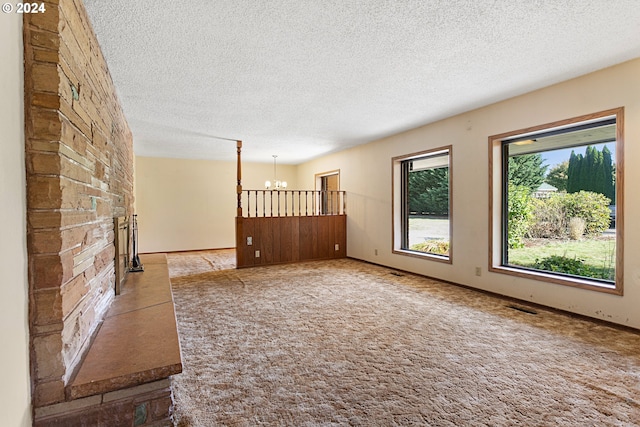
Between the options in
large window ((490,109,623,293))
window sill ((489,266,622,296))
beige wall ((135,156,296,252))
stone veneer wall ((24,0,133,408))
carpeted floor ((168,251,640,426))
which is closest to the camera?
stone veneer wall ((24,0,133,408))

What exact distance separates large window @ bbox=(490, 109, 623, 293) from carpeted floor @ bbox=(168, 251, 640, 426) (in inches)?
23.4

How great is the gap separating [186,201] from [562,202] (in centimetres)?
772

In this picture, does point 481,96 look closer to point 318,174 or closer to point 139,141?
point 318,174

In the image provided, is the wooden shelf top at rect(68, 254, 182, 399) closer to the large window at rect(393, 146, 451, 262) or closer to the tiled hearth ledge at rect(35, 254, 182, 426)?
the tiled hearth ledge at rect(35, 254, 182, 426)

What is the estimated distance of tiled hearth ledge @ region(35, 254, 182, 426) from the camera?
130 centimetres

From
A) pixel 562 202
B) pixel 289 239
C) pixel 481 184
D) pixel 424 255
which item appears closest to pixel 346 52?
pixel 481 184

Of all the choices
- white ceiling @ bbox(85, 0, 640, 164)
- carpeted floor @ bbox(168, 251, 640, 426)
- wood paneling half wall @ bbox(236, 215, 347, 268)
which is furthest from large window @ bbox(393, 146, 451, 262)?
wood paneling half wall @ bbox(236, 215, 347, 268)

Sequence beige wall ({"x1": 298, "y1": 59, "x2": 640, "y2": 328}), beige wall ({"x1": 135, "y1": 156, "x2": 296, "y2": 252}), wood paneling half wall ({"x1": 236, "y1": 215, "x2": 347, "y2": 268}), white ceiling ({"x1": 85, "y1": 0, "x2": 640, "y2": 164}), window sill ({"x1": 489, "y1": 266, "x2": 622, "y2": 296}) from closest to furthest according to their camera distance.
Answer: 1. white ceiling ({"x1": 85, "y1": 0, "x2": 640, "y2": 164})
2. beige wall ({"x1": 298, "y1": 59, "x2": 640, "y2": 328})
3. window sill ({"x1": 489, "y1": 266, "x2": 622, "y2": 296})
4. wood paneling half wall ({"x1": 236, "y1": 215, "x2": 347, "y2": 268})
5. beige wall ({"x1": 135, "y1": 156, "x2": 296, "y2": 252})

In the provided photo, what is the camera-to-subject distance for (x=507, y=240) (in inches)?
156

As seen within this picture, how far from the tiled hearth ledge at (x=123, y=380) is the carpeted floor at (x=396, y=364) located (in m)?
0.27

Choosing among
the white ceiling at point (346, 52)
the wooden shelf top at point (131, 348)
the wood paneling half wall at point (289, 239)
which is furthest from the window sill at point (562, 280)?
the wooden shelf top at point (131, 348)

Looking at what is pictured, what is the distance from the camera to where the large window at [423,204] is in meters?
4.82

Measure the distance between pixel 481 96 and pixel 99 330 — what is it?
13.9 feet

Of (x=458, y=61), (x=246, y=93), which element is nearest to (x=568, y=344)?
(x=458, y=61)
